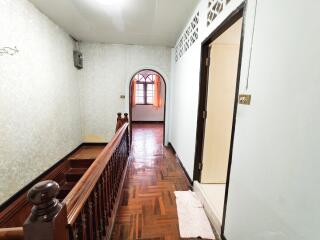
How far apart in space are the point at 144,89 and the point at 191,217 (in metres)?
6.41

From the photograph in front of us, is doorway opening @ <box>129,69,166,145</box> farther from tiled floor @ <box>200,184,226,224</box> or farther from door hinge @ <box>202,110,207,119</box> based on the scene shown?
tiled floor @ <box>200,184,226,224</box>

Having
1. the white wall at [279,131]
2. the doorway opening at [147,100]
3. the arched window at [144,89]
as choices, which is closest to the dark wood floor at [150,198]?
the white wall at [279,131]

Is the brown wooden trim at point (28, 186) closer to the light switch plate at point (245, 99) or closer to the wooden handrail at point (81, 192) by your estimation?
the wooden handrail at point (81, 192)

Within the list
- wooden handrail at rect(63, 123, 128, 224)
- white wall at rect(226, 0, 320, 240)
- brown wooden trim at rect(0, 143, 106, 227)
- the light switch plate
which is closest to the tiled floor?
white wall at rect(226, 0, 320, 240)

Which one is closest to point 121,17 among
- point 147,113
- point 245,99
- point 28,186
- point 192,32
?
point 192,32

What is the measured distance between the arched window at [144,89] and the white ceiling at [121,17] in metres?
3.79

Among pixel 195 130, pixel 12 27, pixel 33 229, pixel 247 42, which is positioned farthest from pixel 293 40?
pixel 12 27

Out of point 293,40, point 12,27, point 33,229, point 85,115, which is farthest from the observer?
point 85,115

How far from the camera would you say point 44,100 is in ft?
9.26

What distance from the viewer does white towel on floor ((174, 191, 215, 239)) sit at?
1693 mm

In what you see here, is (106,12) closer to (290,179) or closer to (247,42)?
(247,42)

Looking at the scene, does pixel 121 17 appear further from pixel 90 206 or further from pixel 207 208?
pixel 207 208

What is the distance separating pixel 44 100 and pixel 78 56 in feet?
5.26

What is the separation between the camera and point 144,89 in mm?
7727
